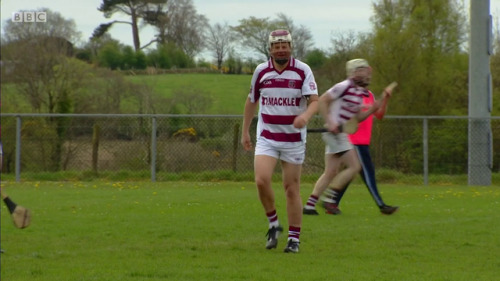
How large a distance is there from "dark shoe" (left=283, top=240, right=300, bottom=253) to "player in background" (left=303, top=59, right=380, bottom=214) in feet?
4.84

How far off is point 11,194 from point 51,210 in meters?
4.27

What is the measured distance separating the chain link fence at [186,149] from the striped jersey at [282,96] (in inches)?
519

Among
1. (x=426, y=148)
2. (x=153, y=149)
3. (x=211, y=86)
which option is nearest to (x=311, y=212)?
(x=426, y=148)

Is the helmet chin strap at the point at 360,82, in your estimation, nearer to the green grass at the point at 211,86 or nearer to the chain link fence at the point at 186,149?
the chain link fence at the point at 186,149

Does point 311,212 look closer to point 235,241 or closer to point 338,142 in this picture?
point 338,142

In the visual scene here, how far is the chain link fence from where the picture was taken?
2220 cm

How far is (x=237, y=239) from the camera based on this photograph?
9.47m

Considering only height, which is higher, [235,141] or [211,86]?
[211,86]

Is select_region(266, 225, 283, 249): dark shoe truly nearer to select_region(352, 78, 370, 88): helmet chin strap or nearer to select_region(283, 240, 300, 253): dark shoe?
select_region(283, 240, 300, 253): dark shoe

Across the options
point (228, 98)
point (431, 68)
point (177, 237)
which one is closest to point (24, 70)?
point (228, 98)

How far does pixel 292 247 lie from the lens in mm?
8477

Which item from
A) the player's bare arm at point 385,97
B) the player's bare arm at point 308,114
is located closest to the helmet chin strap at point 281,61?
the player's bare arm at point 308,114

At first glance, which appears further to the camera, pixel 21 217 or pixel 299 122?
pixel 299 122

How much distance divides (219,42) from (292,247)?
894 inches
